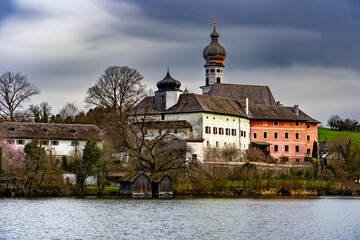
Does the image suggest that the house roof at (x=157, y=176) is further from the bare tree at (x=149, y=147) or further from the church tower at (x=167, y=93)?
the church tower at (x=167, y=93)

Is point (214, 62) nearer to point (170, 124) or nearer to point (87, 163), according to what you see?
point (170, 124)

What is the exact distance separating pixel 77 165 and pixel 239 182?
14.7 metres

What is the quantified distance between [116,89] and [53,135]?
12.1 m

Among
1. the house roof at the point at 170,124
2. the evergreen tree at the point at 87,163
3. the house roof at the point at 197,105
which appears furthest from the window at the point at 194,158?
the evergreen tree at the point at 87,163

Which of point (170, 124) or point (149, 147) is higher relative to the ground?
point (170, 124)

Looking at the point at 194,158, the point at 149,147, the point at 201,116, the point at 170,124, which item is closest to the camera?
the point at 149,147

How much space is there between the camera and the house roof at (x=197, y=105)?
234ft

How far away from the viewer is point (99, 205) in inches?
1656

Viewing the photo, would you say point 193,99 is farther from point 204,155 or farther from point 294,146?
point 294,146

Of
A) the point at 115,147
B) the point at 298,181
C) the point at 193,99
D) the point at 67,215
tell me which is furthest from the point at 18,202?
the point at 193,99

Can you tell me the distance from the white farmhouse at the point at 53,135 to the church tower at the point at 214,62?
3020cm

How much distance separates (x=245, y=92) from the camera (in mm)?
85312

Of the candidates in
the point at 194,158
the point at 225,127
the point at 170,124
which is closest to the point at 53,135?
the point at 170,124

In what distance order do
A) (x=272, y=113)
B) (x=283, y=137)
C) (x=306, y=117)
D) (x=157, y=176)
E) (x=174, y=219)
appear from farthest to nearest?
(x=306, y=117) < (x=272, y=113) < (x=283, y=137) < (x=157, y=176) < (x=174, y=219)
